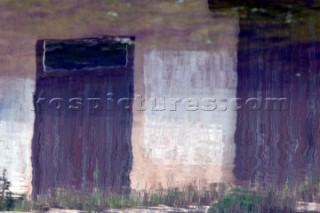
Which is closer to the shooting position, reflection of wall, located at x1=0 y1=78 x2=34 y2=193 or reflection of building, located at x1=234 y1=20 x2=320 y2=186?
reflection of building, located at x1=234 y1=20 x2=320 y2=186

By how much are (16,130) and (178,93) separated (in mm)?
1135

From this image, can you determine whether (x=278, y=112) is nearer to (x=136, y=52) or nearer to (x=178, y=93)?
(x=178, y=93)

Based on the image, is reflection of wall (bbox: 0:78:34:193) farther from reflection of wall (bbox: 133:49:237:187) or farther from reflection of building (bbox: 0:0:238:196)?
reflection of wall (bbox: 133:49:237:187)

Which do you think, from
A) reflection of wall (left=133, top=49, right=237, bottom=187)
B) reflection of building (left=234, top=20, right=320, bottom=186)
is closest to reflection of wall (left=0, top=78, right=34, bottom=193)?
reflection of wall (left=133, top=49, right=237, bottom=187)

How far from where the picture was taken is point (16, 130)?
4773mm

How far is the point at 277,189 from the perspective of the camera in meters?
4.68

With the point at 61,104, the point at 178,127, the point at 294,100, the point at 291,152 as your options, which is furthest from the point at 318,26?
the point at 61,104

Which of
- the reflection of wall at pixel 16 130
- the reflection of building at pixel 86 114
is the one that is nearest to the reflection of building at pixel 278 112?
the reflection of building at pixel 86 114

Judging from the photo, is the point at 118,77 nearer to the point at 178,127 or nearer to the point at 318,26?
the point at 178,127

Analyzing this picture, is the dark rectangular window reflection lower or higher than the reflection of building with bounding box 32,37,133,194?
higher

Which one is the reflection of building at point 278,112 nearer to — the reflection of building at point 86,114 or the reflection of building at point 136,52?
the reflection of building at point 136,52

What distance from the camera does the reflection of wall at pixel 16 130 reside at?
477 cm

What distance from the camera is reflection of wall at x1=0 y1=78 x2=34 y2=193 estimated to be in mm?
4773

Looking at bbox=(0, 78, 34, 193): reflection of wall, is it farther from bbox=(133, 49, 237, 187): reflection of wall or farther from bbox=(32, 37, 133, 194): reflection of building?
bbox=(133, 49, 237, 187): reflection of wall
